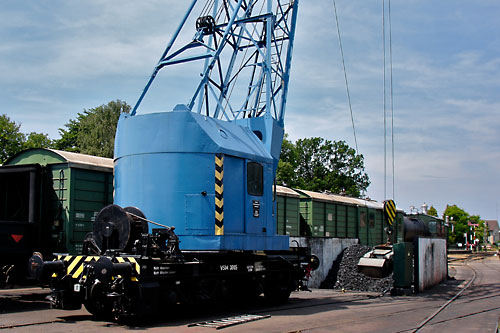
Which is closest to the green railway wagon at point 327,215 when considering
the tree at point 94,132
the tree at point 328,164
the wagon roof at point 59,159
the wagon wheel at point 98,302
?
the wagon roof at point 59,159

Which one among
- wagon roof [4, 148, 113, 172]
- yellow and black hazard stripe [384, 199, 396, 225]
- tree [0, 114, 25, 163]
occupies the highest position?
tree [0, 114, 25, 163]

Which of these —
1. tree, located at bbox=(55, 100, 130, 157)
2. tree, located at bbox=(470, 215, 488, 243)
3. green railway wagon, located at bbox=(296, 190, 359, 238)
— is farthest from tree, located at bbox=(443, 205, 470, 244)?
green railway wagon, located at bbox=(296, 190, 359, 238)

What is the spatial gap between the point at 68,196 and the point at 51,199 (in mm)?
561

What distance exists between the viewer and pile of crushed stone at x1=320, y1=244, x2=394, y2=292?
15133mm

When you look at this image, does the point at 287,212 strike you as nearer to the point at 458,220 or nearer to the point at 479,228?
the point at 458,220

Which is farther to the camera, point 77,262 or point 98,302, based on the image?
point 98,302

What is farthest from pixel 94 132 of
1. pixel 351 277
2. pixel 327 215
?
pixel 351 277

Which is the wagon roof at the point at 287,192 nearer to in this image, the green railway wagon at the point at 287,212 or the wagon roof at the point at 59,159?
the green railway wagon at the point at 287,212

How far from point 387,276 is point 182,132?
853cm

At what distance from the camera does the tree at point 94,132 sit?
45000mm

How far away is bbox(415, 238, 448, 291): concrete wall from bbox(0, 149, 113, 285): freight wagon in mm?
8904

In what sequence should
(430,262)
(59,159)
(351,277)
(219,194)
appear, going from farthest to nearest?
(430,262) < (351,277) < (59,159) < (219,194)

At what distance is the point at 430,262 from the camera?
16344 mm

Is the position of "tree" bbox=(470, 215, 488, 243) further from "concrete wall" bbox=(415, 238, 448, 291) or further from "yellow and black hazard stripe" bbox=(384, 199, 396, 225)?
"yellow and black hazard stripe" bbox=(384, 199, 396, 225)
